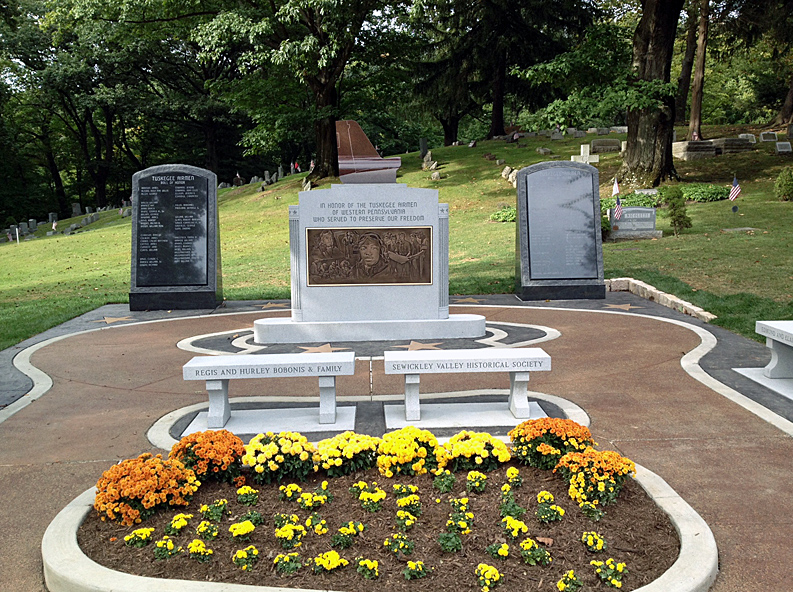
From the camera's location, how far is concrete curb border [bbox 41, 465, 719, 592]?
142 inches

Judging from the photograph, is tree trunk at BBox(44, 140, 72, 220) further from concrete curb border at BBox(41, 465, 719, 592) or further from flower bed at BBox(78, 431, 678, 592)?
flower bed at BBox(78, 431, 678, 592)

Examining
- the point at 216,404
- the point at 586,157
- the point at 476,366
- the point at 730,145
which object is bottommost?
the point at 216,404

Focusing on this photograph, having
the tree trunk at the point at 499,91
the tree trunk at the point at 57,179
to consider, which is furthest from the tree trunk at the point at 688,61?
the tree trunk at the point at 57,179

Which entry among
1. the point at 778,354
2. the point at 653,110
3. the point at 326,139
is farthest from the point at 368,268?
the point at 326,139

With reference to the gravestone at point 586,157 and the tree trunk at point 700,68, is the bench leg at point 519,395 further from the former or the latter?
the tree trunk at point 700,68

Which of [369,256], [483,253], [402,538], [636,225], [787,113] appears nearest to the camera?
[402,538]

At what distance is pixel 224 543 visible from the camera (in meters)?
4.08

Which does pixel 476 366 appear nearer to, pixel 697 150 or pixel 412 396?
pixel 412 396

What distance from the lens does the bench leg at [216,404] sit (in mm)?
6430

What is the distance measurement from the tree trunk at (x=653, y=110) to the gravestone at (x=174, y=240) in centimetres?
1702

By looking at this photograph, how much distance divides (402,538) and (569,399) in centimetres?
369

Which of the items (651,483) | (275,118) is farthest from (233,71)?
(651,483)

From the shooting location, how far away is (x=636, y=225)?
1947cm

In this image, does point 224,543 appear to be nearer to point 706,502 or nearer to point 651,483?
point 651,483
